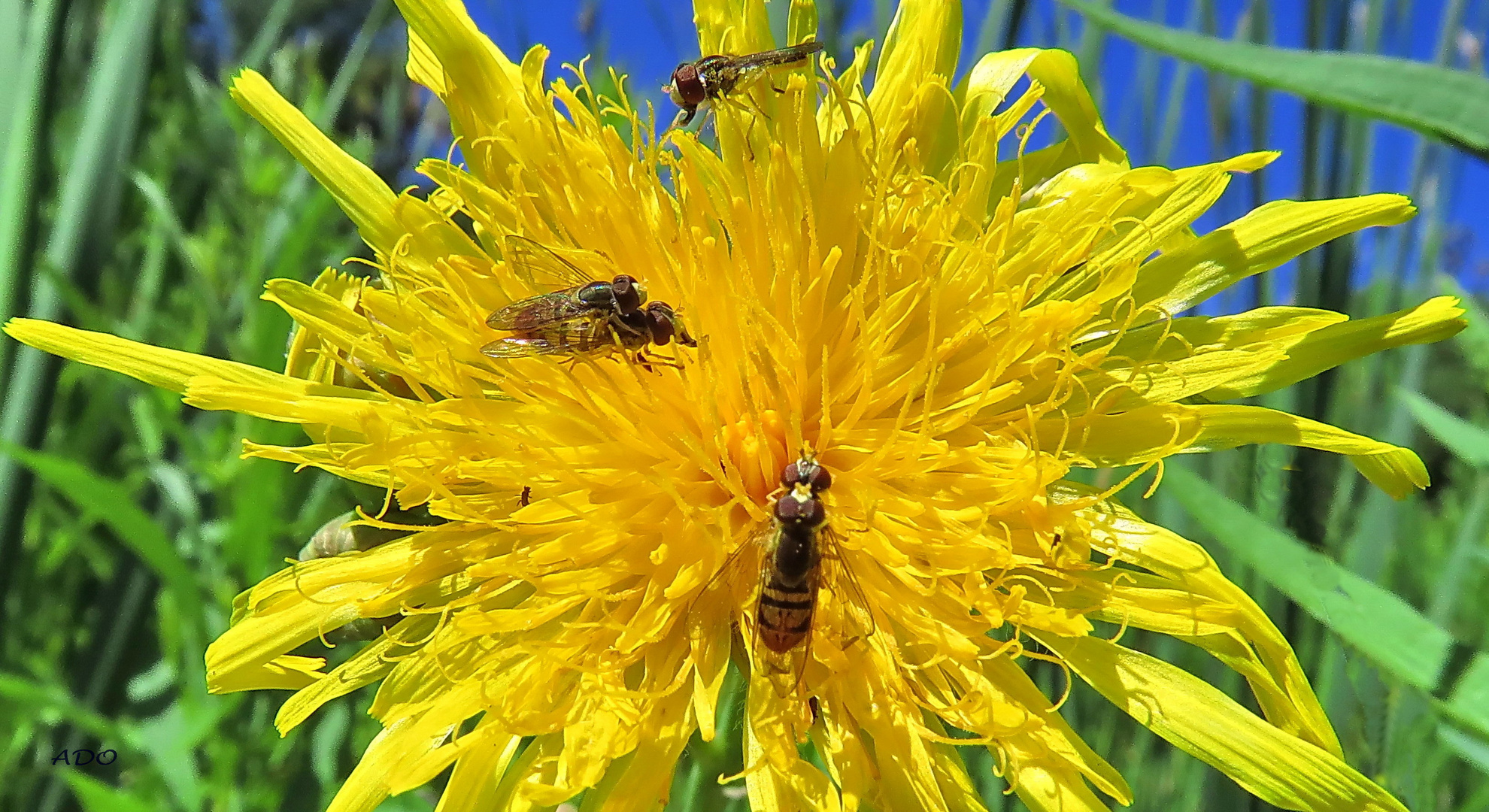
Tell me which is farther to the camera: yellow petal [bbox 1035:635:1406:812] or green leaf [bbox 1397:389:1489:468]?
green leaf [bbox 1397:389:1489:468]

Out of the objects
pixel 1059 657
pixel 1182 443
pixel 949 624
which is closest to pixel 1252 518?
pixel 1182 443

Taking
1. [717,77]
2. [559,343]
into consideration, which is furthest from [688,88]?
[559,343]

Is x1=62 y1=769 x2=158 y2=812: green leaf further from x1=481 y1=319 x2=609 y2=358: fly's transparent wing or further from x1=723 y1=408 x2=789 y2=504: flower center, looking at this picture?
x1=723 y1=408 x2=789 y2=504: flower center

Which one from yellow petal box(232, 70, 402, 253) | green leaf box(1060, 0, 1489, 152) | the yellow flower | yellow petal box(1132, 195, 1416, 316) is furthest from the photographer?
yellow petal box(232, 70, 402, 253)

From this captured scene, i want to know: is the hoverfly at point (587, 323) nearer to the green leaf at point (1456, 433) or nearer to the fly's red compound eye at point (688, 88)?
the fly's red compound eye at point (688, 88)

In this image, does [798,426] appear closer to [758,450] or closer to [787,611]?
[758,450]

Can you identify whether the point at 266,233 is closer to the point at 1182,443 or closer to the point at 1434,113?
the point at 1182,443

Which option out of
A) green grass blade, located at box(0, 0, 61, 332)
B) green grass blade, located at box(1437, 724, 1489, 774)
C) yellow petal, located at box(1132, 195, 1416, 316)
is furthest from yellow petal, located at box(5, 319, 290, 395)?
green grass blade, located at box(1437, 724, 1489, 774)
